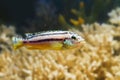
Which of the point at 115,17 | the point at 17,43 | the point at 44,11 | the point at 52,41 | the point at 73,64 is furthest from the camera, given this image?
the point at 44,11

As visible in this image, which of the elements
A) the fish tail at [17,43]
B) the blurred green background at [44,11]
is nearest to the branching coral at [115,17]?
the blurred green background at [44,11]

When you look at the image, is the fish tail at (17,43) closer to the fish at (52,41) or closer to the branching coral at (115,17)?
the fish at (52,41)

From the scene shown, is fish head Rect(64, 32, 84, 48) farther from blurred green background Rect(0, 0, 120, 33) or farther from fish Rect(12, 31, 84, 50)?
blurred green background Rect(0, 0, 120, 33)

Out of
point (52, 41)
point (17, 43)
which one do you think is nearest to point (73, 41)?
point (52, 41)

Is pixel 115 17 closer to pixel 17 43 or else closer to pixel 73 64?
pixel 73 64

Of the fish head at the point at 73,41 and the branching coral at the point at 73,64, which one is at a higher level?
the branching coral at the point at 73,64

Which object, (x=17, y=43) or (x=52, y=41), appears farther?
(x=17, y=43)

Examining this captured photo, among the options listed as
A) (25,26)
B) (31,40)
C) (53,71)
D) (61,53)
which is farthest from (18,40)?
(25,26)

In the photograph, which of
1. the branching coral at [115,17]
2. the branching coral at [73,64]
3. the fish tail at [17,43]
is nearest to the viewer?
the fish tail at [17,43]

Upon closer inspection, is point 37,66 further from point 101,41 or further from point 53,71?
point 101,41
